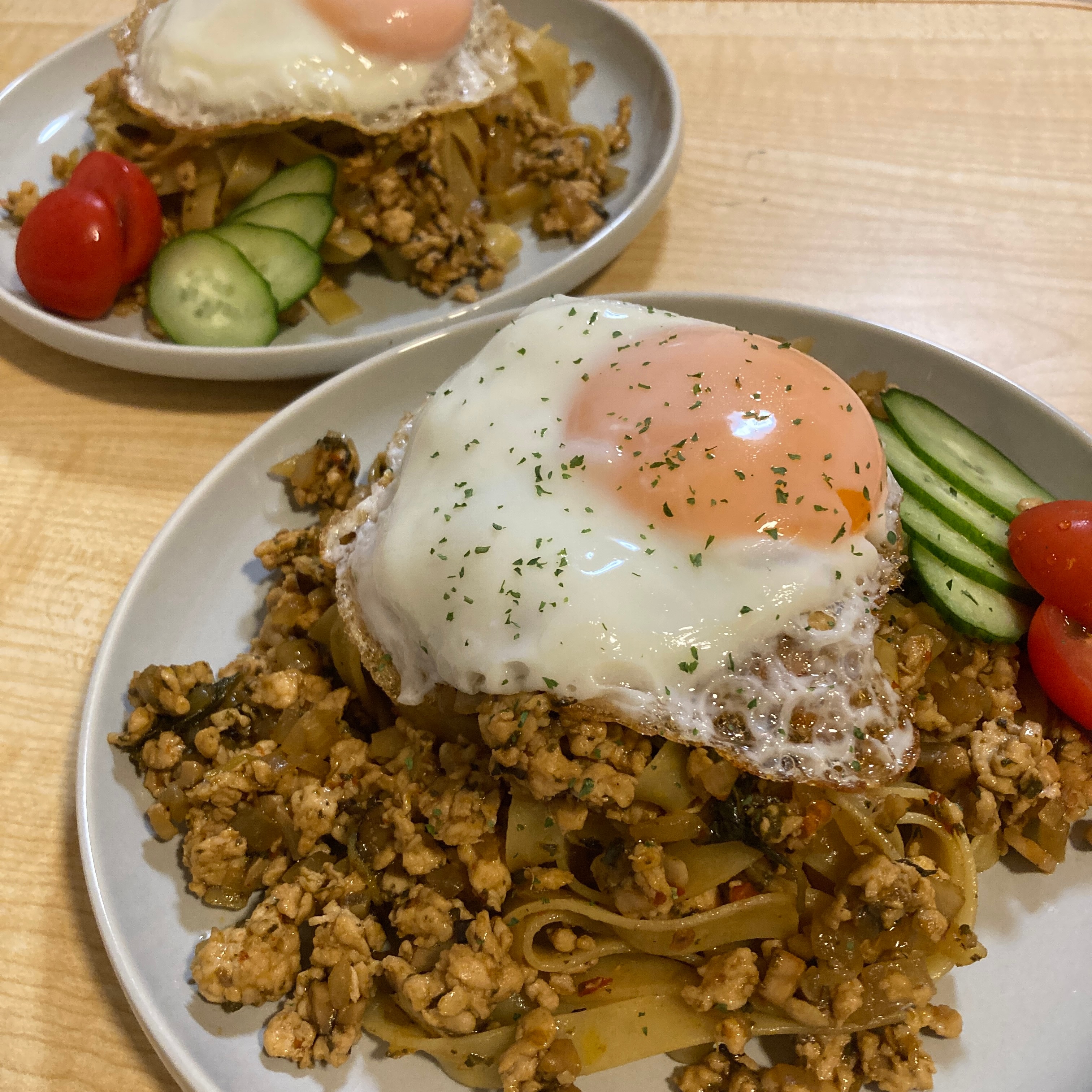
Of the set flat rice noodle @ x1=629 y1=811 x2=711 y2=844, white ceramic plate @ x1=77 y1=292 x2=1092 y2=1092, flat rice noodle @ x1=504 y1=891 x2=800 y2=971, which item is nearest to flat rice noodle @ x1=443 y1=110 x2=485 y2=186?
white ceramic plate @ x1=77 y1=292 x2=1092 y2=1092

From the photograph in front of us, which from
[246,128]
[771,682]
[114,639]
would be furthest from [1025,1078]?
[246,128]

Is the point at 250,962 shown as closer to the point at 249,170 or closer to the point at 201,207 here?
the point at 201,207

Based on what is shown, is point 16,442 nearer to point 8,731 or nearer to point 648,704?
point 8,731

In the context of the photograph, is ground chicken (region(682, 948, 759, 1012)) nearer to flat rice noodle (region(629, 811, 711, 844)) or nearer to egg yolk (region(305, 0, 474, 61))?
flat rice noodle (region(629, 811, 711, 844))

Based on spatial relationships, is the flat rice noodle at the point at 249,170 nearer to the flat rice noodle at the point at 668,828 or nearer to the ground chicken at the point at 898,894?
the flat rice noodle at the point at 668,828

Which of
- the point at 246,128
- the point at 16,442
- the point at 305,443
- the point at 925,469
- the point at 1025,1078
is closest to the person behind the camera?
the point at 1025,1078

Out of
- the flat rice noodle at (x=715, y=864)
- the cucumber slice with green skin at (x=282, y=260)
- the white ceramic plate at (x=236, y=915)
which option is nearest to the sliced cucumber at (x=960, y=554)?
the white ceramic plate at (x=236, y=915)

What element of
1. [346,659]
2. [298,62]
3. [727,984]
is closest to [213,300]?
[298,62]
